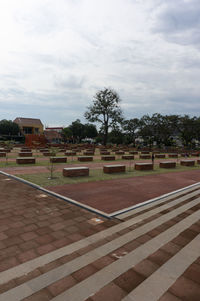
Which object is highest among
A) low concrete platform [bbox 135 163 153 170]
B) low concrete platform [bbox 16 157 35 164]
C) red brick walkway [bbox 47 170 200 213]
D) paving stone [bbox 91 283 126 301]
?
low concrete platform [bbox 16 157 35 164]

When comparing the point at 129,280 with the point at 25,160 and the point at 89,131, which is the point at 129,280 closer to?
the point at 25,160

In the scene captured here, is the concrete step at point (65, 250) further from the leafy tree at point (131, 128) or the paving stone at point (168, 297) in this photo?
the leafy tree at point (131, 128)

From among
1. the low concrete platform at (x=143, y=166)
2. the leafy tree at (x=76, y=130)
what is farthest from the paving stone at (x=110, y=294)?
the leafy tree at (x=76, y=130)

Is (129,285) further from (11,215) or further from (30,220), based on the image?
(11,215)

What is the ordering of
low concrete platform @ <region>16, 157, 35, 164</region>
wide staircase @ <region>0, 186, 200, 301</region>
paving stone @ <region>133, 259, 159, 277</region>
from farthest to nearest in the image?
low concrete platform @ <region>16, 157, 35, 164</region> < paving stone @ <region>133, 259, 159, 277</region> < wide staircase @ <region>0, 186, 200, 301</region>

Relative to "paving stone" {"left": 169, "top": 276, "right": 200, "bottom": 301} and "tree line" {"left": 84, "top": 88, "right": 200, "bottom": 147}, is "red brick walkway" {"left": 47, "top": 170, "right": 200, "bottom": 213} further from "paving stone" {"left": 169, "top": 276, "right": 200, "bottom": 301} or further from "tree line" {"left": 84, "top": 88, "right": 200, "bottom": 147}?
"tree line" {"left": 84, "top": 88, "right": 200, "bottom": 147}

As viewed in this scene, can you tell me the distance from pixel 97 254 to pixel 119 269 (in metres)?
0.62

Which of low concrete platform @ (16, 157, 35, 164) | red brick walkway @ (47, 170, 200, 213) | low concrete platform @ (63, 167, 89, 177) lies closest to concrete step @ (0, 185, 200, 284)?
red brick walkway @ (47, 170, 200, 213)

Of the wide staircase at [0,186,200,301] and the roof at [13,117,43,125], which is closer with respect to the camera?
the wide staircase at [0,186,200,301]

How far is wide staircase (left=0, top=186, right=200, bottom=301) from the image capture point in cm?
313

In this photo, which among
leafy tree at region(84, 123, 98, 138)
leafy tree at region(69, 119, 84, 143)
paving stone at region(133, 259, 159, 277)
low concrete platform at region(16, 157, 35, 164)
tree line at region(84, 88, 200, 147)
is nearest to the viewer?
paving stone at region(133, 259, 159, 277)

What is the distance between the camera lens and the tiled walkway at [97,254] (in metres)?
3.20

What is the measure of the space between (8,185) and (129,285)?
805 centimetres

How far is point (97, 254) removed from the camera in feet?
13.7
